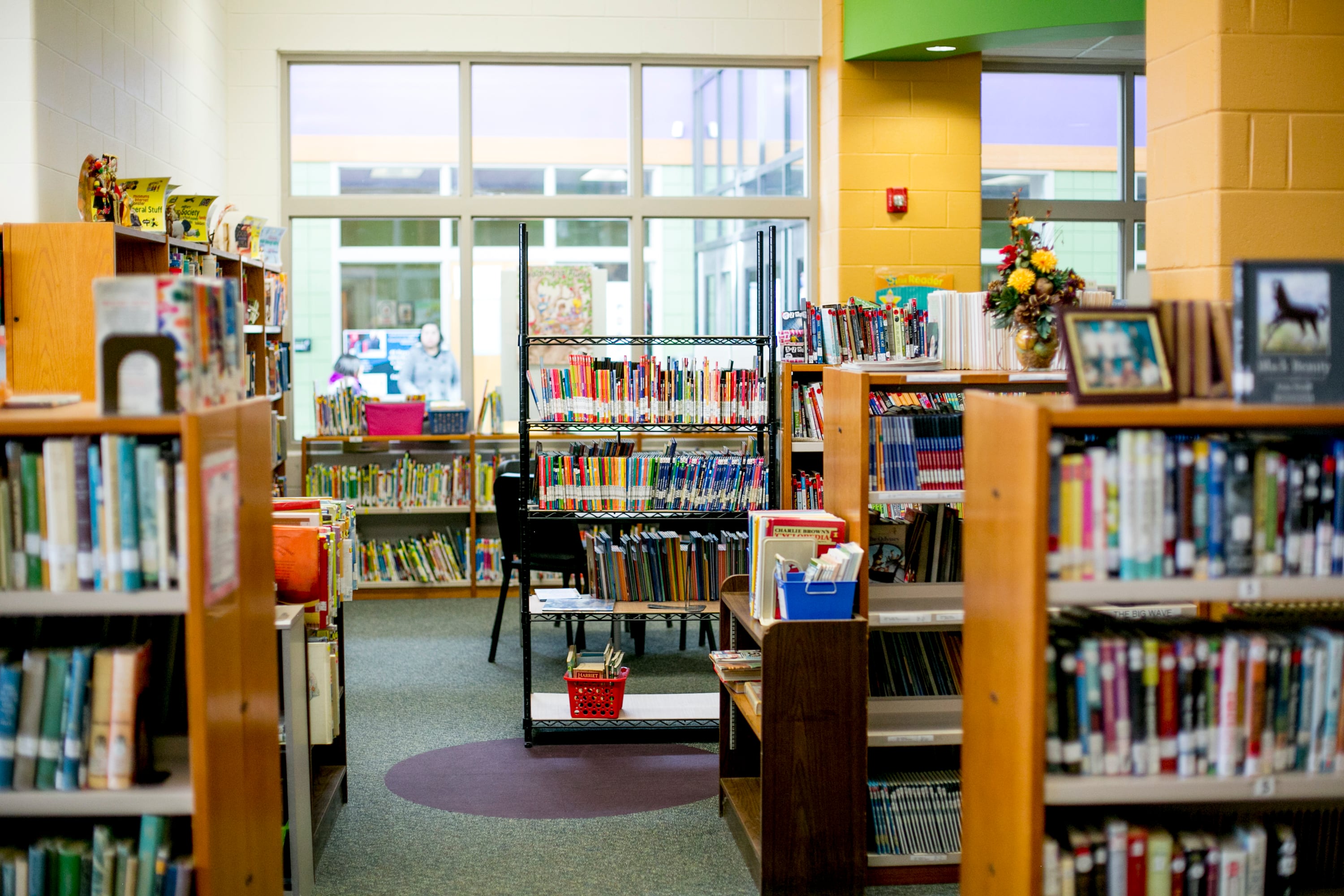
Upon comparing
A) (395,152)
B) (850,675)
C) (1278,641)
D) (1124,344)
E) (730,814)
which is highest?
(395,152)

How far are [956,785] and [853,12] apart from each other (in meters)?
5.12

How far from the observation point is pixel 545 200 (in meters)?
7.66

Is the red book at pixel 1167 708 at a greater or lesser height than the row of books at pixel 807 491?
lesser

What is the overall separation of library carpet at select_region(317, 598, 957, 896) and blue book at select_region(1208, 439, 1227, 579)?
1.51 metres

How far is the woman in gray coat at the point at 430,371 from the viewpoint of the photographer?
7.70m

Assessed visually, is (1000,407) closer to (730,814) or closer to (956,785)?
(956,785)

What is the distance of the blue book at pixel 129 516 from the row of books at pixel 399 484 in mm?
5194

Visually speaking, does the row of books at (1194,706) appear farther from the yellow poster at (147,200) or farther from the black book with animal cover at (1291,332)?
the yellow poster at (147,200)

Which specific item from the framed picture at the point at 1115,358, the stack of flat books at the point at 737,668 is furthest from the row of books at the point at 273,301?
the framed picture at the point at 1115,358

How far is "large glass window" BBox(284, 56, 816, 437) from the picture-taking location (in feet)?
25.0

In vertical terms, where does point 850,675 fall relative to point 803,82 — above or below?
below

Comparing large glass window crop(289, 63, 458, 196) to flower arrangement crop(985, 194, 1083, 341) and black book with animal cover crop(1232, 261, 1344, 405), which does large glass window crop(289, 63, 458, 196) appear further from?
black book with animal cover crop(1232, 261, 1344, 405)

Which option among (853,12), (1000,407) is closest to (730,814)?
(1000,407)

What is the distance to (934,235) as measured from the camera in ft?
23.9
